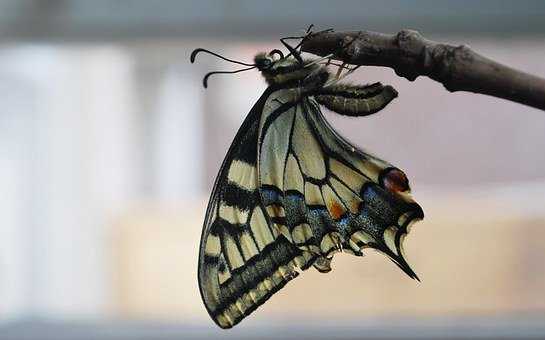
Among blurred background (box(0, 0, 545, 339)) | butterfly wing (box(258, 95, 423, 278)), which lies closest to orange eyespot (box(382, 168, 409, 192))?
butterfly wing (box(258, 95, 423, 278))

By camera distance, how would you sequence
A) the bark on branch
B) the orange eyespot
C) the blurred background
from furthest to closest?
the blurred background
the orange eyespot
the bark on branch

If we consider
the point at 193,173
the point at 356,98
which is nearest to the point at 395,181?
the point at 356,98

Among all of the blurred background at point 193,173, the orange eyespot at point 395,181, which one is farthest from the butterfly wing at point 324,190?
the blurred background at point 193,173

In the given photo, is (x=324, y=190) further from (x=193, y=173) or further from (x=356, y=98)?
(x=193, y=173)

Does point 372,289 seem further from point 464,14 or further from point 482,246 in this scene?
point 464,14

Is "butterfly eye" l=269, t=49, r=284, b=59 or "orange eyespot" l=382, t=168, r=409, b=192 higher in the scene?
"butterfly eye" l=269, t=49, r=284, b=59

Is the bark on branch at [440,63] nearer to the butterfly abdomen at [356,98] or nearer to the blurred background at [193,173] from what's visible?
the butterfly abdomen at [356,98]

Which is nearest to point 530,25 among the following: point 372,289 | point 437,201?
point 437,201

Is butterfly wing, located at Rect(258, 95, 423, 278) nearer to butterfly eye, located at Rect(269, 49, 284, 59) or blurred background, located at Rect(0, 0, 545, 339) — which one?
butterfly eye, located at Rect(269, 49, 284, 59)
